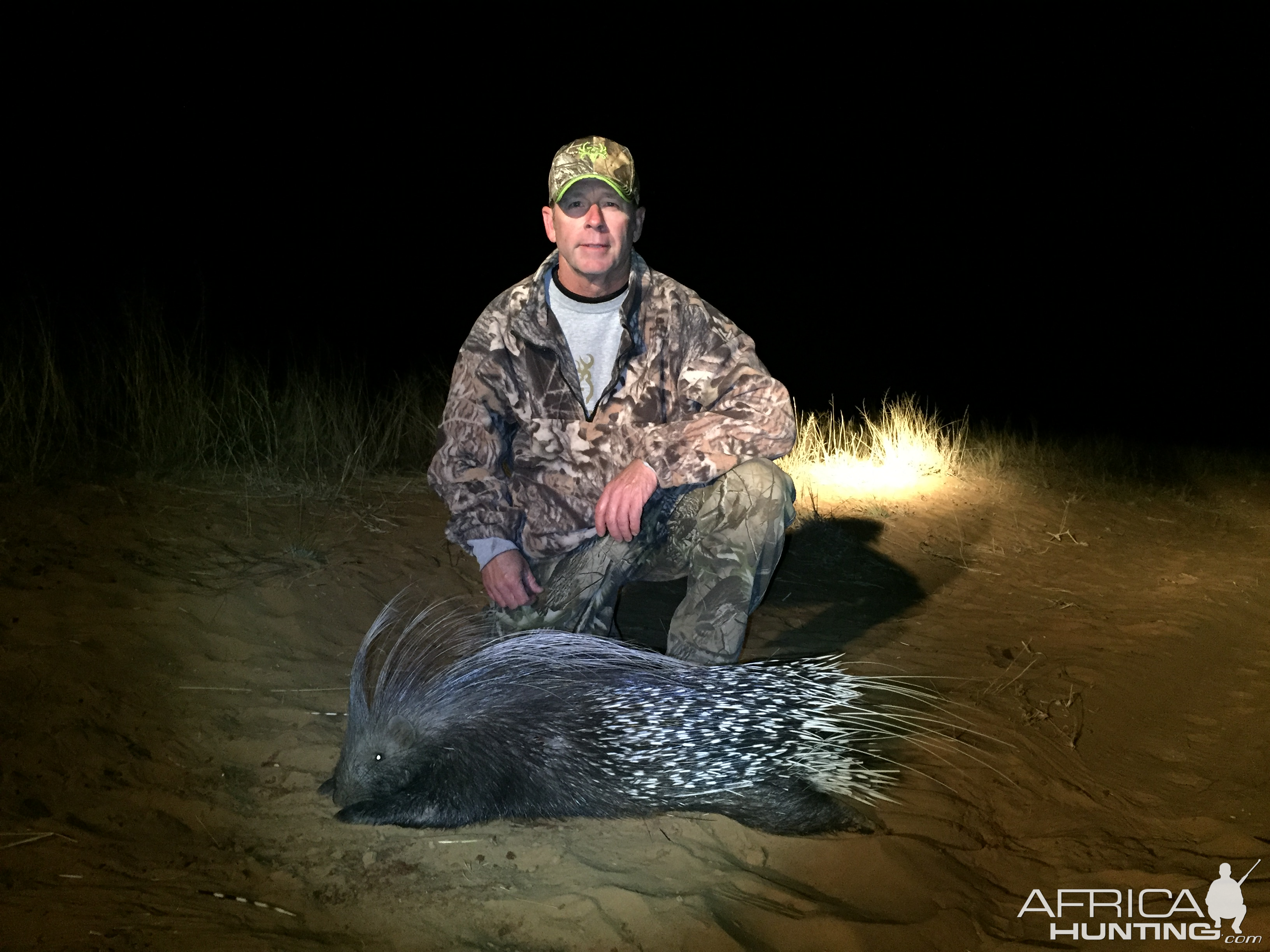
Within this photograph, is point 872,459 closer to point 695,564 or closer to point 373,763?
point 695,564

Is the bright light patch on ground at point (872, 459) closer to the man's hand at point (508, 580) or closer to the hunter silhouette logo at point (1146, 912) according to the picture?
the man's hand at point (508, 580)

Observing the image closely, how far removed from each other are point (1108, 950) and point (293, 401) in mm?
4482

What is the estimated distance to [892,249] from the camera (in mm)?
22500

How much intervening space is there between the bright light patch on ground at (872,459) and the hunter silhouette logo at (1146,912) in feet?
10.4

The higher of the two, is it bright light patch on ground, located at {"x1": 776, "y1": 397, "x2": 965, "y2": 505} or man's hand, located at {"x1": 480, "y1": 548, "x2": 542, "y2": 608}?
bright light patch on ground, located at {"x1": 776, "y1": 397, "x2": 965, "y2": 505}

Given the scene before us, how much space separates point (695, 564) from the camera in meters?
2.69

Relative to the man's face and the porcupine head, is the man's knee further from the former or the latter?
the porcupine head

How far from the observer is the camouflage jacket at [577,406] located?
2.75 meters

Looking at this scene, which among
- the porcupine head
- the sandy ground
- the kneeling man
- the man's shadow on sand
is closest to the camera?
the sandy ground

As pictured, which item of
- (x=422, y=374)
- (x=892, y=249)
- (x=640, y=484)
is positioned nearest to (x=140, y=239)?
(x=422, y=374)

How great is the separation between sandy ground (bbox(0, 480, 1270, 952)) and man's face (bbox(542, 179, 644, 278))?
1.33m

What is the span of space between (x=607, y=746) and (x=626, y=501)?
2.11ft

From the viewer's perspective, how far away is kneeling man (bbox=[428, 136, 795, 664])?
268 centimetres

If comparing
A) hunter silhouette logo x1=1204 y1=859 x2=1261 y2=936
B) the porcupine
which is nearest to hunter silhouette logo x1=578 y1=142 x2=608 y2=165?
the porcupine
